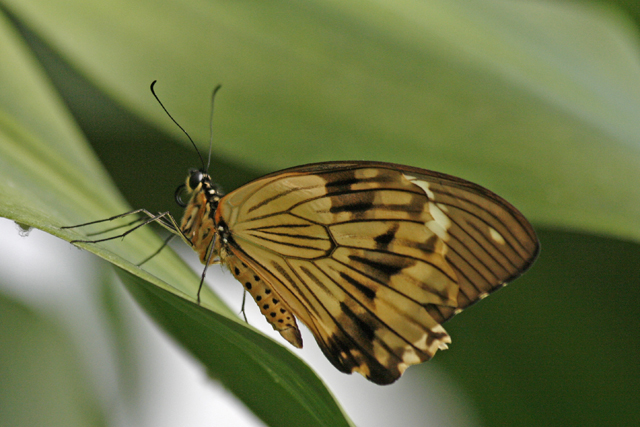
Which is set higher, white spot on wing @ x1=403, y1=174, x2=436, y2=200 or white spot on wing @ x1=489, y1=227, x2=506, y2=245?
white spot on wing @ x1=403, y1=174, x2=436, y2=200

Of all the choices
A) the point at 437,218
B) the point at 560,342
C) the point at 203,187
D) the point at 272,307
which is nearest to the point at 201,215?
the point at 203,187

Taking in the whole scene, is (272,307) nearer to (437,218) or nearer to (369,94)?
(437,218)

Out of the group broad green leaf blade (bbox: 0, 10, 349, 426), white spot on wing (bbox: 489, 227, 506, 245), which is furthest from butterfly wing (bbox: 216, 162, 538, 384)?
broad green leaf blade (bbox: 0, 10, 349, 426)

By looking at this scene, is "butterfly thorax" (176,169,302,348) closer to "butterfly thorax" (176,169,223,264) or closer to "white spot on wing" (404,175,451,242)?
"butterfly thorax" (176,169,223,264)

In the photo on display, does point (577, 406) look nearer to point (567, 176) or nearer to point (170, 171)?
point (567, 176)

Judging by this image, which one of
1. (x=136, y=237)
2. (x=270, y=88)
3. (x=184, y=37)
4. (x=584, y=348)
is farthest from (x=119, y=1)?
(x=584, y=348)

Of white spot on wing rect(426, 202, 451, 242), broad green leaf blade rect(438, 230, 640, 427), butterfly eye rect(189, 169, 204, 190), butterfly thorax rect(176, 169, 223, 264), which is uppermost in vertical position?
butterfly eye rect(189, 169, 204, 190)

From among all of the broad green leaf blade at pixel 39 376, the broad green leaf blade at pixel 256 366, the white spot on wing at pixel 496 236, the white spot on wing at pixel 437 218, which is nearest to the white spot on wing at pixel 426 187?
the white spot on wing at pixel 437 218

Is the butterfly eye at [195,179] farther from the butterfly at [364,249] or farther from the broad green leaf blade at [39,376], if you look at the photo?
the broad green leaf blade at [39,376]
